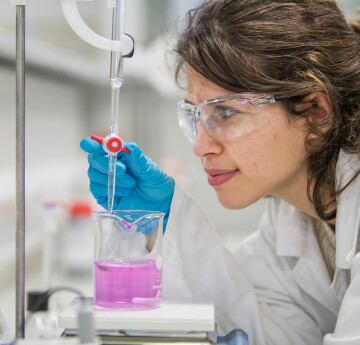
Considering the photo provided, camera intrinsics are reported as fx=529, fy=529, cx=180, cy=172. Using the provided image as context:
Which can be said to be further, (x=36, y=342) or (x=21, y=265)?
(x=21, y=265)

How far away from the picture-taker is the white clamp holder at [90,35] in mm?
1021

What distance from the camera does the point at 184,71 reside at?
1434 millimetres

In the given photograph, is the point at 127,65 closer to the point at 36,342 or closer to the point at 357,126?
the point at 357,126

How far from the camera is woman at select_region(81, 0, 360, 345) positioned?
1298 mm

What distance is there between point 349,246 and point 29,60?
1.58m

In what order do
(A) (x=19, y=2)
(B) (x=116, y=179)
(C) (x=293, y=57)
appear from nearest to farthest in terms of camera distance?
(A) (x=19, y=2) < (C) (x=293, y=57) < (B) (x=116, y=179)

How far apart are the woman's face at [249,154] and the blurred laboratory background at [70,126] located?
0.34 m

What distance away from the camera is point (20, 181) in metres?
0.98

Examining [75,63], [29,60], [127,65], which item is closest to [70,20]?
[29,60]

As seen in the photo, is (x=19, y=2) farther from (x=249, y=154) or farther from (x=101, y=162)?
(x=249, y=154)

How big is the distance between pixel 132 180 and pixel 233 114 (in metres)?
0.33

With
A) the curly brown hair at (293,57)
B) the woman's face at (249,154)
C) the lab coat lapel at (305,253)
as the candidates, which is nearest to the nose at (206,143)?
the woman's face at (249,154)

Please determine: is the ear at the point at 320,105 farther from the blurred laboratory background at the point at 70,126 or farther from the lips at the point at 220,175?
the blurred laboratory background at the point at 70,126

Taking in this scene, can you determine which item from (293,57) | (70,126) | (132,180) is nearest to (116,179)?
(132,180)
